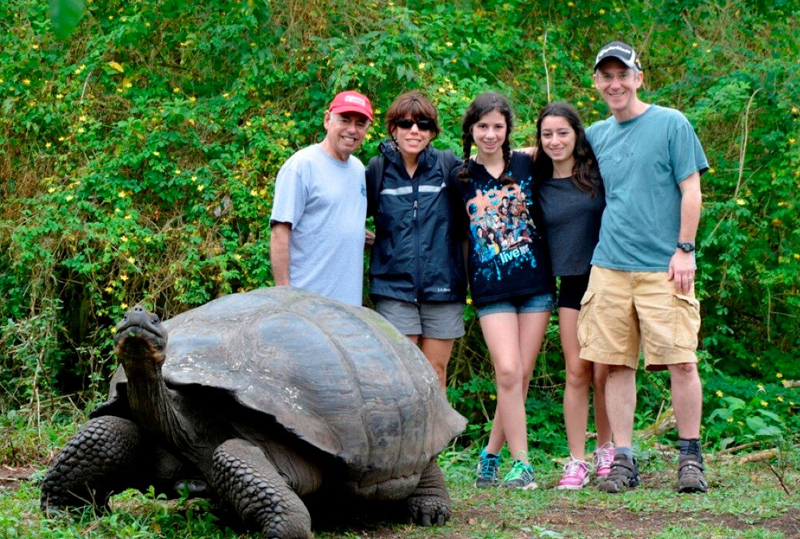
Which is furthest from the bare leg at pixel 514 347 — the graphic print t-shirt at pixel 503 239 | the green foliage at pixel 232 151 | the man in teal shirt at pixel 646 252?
the green foliage at pixel 232 151

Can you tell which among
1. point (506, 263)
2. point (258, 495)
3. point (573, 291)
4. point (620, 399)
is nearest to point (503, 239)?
point (506, 263)

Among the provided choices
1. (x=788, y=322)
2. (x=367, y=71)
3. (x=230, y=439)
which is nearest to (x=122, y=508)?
(x=230, y=439)

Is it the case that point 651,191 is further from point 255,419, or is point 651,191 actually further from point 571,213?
point 255,419

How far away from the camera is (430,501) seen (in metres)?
4.07

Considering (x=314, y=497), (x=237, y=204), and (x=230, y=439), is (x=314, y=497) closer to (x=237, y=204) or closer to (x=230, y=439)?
(x=230, y=439)

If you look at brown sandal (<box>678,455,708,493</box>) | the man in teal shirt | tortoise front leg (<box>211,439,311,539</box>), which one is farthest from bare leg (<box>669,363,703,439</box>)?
tortoise front leg (<box>211,439,311,539</box>)

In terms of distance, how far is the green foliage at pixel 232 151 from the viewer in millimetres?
6797

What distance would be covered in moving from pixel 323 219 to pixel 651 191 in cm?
149

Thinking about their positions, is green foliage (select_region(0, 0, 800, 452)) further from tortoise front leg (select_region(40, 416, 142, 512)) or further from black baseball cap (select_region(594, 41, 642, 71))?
tortoise front leg (select_region(40, 416, 142, 512))

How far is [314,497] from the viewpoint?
365 cm

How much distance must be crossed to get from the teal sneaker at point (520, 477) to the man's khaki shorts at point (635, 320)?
0.62 meters

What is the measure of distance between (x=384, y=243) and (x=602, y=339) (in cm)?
112

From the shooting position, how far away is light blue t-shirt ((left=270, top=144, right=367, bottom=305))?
4.59 meters

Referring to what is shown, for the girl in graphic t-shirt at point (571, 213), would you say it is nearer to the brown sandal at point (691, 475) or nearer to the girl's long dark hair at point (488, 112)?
the girl's long dark hair at point (488, 112)
